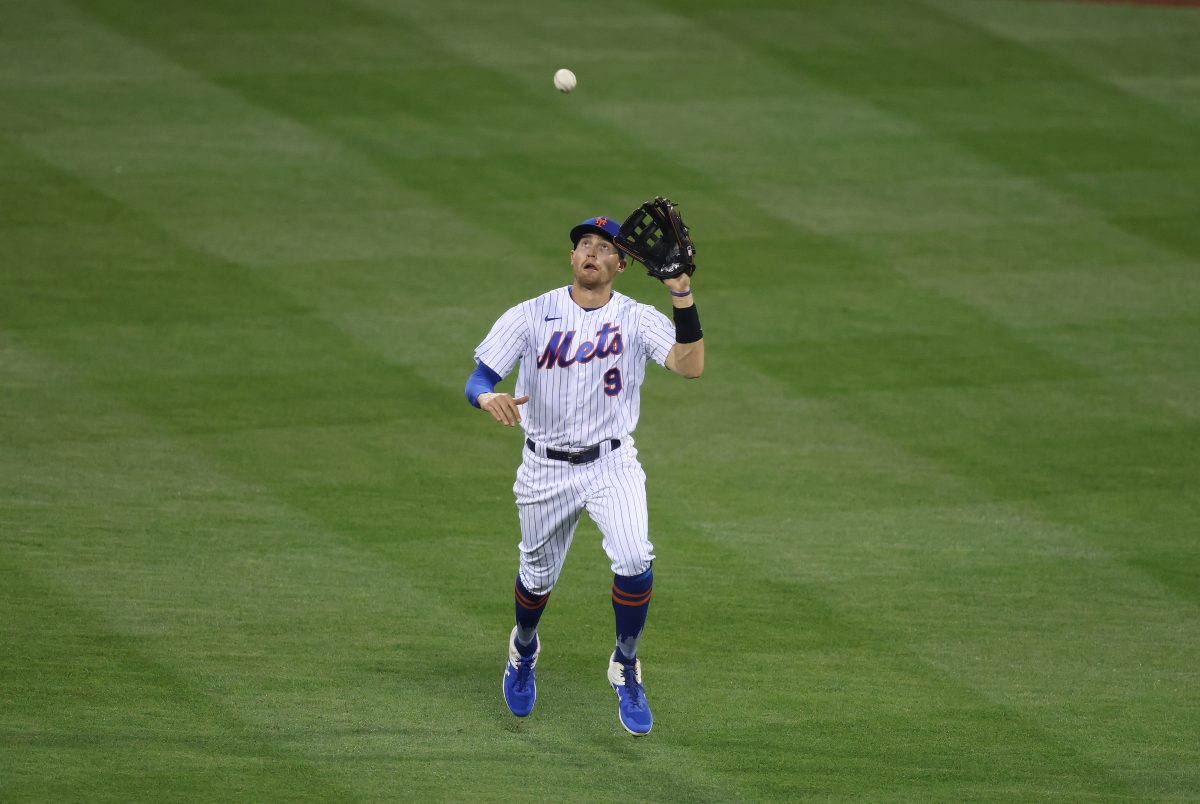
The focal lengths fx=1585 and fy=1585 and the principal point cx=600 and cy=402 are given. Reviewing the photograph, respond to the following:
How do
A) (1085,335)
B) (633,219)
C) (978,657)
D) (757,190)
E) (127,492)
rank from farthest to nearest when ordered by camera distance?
(757,190)
(1085,335)
(127,492)
(978,657)
(633,219)

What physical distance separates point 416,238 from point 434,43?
449 cm

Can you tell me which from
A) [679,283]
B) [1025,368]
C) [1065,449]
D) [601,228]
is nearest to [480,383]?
[601,228]

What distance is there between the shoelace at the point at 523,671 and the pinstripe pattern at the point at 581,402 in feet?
1.58

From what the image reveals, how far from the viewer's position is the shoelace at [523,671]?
6719 millimetres

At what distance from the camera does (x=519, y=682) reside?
672 centimetres

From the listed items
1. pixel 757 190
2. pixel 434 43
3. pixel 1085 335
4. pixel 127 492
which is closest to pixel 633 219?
pixel 127 492

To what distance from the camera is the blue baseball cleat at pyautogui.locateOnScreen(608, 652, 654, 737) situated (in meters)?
6.49

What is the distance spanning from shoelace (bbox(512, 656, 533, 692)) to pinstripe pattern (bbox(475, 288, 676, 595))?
1.58ft

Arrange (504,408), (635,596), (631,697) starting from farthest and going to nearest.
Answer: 1. (631,697)
2. (635,596)
3. (504,408)

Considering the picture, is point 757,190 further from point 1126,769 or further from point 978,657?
point 1126,769

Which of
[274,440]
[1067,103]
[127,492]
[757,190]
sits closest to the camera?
[127,492]

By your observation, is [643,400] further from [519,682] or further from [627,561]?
[627,561]

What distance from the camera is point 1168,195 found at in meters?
13.7

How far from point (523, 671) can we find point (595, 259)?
5.85 ft
